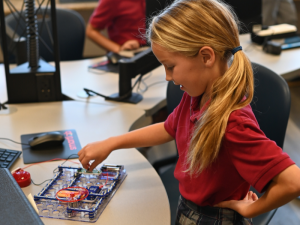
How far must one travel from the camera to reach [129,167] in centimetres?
95

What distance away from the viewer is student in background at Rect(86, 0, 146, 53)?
2166 mm

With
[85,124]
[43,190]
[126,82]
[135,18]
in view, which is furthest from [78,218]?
[135,18]

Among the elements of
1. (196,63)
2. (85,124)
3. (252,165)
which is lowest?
(85,124)

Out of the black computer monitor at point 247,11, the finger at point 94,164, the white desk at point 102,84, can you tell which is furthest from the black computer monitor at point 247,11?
the finger at point 94,164

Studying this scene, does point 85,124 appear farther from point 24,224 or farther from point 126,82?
point 24,224

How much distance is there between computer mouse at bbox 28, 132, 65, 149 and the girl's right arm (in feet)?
0.53

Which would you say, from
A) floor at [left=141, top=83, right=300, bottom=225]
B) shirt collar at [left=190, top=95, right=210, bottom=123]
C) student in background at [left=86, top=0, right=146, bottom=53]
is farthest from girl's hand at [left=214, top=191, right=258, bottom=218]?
student in background at [left=86, top=0, right=146, bottom=53]

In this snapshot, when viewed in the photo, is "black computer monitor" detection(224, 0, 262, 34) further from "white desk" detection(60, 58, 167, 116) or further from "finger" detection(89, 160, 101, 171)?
"finger" detection(89, 160, 101, 171)

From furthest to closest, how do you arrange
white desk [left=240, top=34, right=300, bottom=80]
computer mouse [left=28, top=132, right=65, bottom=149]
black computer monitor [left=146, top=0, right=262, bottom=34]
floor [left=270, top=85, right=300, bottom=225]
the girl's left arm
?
black computer monitor [left=146, top=0, right=262, bottom=34] → white desk [left=240, top=34, right=300, bottom=80] → floor [left=270, top=85, right=300, bottom=225] → computer mouse [left=28, top=132, right=65, bottom=149] → the girl's left arm

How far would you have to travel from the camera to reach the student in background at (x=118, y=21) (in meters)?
2.17

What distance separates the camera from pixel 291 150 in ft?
5.45

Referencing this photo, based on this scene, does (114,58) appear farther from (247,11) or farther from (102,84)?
(247,11)

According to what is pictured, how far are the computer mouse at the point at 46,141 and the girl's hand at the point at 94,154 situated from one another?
0.16 metres

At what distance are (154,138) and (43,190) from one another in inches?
13.7
